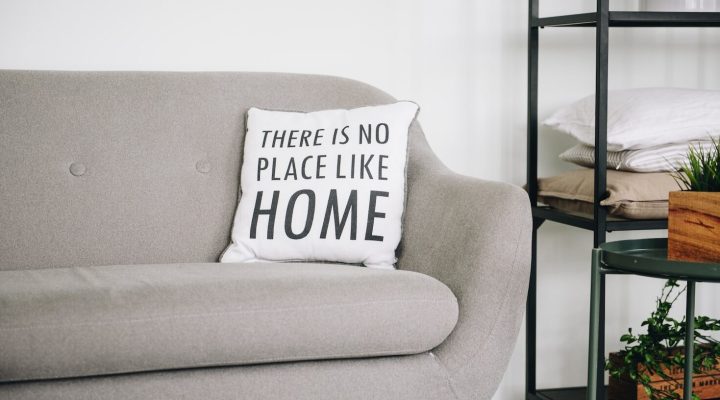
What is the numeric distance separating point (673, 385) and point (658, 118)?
0.67 m

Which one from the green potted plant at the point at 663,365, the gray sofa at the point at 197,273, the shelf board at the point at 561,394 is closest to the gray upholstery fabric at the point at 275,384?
the gray sofa at the point at 197,273

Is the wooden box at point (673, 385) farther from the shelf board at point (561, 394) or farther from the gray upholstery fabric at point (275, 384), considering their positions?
the gray upholstery fabric at point (275, 384)

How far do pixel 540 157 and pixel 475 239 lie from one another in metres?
1.03

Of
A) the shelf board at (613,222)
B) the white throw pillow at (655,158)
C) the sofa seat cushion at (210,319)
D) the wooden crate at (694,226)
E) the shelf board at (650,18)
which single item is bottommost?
the sofa seat cushion at (210,319)

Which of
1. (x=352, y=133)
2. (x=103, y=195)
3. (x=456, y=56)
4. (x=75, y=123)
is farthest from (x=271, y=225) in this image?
(x=456, y=56)

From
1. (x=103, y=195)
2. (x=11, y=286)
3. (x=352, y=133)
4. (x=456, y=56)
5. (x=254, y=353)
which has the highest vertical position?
(x=456, y=56)

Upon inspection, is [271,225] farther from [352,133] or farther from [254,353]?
[254,353]

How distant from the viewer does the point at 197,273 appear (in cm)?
167

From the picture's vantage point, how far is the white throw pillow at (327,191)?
186 centimetres

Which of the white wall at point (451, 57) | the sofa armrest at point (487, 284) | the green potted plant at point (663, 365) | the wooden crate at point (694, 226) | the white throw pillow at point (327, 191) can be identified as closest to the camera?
the wooden crate at point (694, 226)

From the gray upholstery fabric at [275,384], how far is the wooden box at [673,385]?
781mm

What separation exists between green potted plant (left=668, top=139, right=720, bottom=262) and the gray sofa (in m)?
0.29

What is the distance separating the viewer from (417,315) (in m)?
1.55

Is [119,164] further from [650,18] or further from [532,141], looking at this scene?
[650,18]
